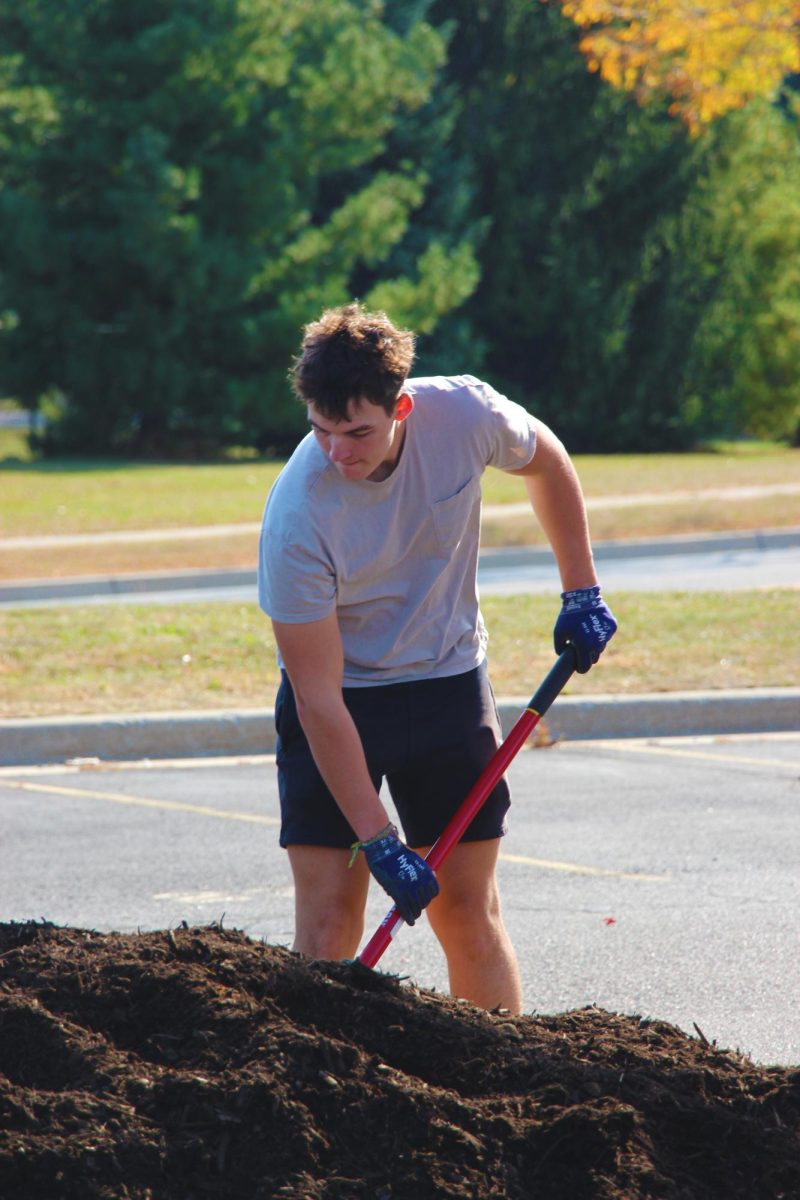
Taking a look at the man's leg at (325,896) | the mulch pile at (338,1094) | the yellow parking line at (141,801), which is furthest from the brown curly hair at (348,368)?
the yellow parking line at (141,801)

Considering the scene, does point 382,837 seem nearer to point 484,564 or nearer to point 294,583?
point 294,583

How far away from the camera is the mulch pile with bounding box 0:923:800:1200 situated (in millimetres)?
2768

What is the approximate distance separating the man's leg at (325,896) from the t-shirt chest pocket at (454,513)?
74 cm

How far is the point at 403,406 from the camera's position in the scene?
3.33 metres

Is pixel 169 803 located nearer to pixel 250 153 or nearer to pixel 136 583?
pixel 136 583

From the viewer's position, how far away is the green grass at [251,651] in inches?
323

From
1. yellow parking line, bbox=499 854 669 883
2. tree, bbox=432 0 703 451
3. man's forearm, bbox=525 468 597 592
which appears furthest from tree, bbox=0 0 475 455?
man's forearm, bbox=525 468 597 592

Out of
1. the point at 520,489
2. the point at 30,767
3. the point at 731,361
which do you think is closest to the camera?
the point at 30,767

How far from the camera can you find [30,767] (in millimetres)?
7453

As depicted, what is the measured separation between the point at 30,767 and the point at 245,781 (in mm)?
1109

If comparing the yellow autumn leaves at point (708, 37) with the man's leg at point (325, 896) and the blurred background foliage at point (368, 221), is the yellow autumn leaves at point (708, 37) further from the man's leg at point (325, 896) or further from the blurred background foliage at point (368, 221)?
the man's leg at point (325, 896)

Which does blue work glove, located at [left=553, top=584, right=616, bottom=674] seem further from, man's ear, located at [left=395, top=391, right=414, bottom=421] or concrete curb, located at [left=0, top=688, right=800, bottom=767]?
concrete curb, located at [left=0, top=688, right=800, bottom=767]

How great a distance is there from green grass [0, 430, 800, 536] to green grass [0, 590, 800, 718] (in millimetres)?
6175

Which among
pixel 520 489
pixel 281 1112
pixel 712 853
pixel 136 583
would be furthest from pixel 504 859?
pixel 520 489
